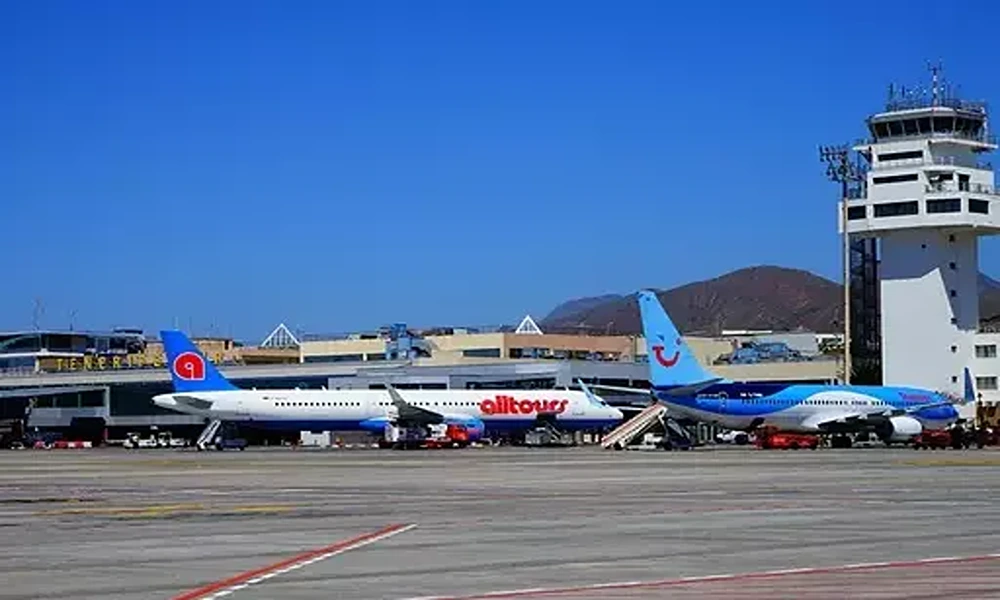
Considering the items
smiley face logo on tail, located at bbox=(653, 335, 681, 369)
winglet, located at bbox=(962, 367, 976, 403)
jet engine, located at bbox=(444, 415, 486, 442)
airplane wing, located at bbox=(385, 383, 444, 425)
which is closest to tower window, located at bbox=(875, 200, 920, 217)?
winglet, located at bbox=(962, 367, 976, 403)

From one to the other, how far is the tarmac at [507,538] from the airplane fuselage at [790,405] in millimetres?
47440

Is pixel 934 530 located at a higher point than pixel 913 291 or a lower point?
lower

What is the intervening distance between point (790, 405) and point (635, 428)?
988 centimetres

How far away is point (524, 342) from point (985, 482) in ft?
458

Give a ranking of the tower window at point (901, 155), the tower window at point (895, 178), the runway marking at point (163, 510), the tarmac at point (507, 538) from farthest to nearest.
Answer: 1. the tower window at point (901, 155)
2. the tower window at point (895, 178)
3. the runway marking at point (163, 510)
4. the tarmac at point (507, 538)

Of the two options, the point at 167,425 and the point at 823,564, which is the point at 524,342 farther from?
the point at 823,564

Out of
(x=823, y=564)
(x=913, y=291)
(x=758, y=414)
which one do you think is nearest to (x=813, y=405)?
(x=758, y=414)

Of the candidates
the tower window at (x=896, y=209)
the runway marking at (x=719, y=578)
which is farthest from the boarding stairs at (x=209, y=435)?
the runway marking at (x=719, y=578)

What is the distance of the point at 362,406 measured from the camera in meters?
112

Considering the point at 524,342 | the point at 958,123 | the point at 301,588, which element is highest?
the point at 958,123

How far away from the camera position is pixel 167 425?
6014 inches

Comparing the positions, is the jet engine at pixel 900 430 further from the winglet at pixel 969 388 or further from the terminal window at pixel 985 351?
the terminal window at pixel 985 351

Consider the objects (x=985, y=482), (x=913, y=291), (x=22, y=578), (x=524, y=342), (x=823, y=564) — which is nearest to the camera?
(x=22, y=578)

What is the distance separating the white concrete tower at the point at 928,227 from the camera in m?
123
